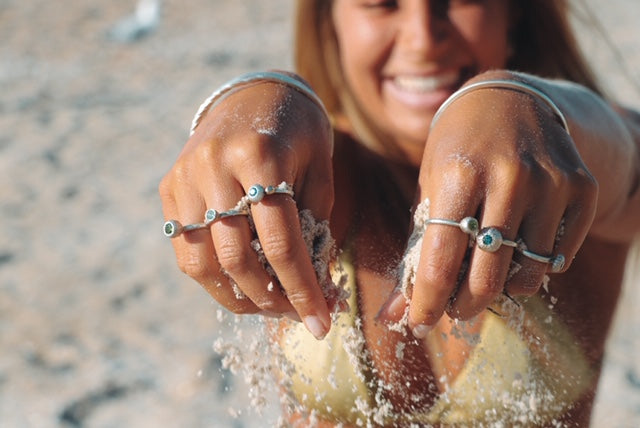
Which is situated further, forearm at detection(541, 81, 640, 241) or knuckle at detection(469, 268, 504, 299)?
forearm at detection(541, 81, 640, 241)

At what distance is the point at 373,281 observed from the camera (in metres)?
0.96

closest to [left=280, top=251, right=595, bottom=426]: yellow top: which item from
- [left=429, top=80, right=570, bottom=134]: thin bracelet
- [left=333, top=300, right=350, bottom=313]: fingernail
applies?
[left=333, top=300, right=350, bottom=313]: fingernail

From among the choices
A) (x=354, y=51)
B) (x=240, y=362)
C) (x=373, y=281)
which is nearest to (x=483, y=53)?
(x=354, y=51)

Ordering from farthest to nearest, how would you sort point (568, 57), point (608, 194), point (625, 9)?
point (625, 9) → point (568, 57) → point (608, 194)

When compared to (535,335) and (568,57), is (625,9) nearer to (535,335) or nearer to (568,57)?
(568,57)

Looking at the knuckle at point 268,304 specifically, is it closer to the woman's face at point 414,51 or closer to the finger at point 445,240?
the finger at point 445,240

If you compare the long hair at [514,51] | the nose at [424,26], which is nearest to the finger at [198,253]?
the nose at [424,26]

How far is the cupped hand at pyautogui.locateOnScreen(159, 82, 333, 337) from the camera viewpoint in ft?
2.24

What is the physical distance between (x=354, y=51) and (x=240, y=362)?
63cm

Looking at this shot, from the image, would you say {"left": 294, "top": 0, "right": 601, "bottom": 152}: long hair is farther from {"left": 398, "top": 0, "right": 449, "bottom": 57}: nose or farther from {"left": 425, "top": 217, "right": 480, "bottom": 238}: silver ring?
{"left": 425, "top": 217, "right": 480, "bottom": 238}: silver ring

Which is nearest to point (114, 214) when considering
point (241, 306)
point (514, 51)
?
point (514, 51)

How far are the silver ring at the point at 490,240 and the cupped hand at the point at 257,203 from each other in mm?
164

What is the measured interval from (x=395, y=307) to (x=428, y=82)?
648mm

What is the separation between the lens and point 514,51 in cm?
143
